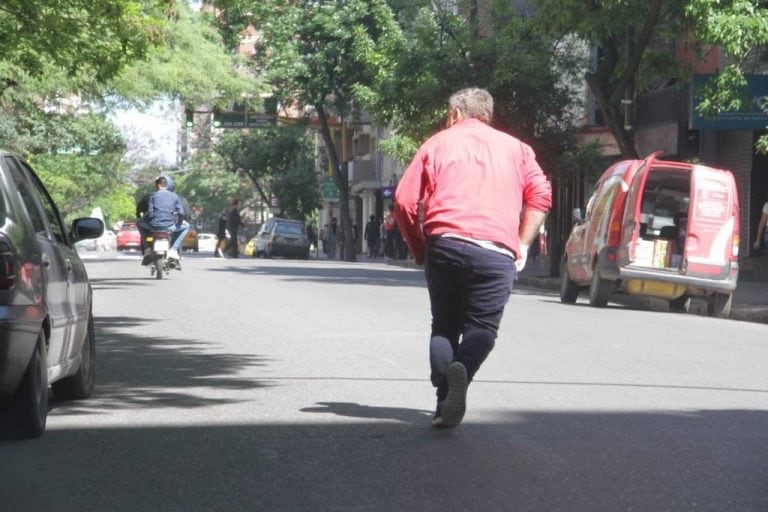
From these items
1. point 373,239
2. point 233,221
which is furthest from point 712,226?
point 373,239

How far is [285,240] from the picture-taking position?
61.8 meters

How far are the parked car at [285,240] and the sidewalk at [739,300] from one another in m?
27.1

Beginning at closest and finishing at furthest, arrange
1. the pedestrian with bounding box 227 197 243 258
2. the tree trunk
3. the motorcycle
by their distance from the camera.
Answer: the motorcycle
the pedestrian with bounding box 227 197 243 258
the tree trunk

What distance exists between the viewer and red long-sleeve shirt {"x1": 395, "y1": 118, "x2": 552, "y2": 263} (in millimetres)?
7781

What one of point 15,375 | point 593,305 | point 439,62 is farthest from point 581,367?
point 439,62

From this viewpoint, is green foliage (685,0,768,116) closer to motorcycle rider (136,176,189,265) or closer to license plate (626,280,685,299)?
license plate (626,280,685,299)

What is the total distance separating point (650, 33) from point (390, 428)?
1845 cm

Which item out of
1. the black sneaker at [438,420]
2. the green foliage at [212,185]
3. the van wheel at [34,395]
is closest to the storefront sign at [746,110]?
the black sneaker at [438,420]

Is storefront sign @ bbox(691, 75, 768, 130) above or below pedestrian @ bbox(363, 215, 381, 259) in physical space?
above

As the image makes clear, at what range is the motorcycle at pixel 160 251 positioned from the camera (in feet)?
87.0

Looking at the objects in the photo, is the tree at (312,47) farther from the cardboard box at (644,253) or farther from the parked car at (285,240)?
the cardboard box at (644,253)

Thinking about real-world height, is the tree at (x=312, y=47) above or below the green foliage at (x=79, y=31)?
above

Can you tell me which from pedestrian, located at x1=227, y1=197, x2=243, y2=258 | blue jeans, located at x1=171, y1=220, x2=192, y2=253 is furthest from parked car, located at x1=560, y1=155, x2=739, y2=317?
pedestrian, located at x1=227, y1=197, x2=243, y2=258

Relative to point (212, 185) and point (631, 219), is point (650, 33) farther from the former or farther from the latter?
point (212, 185)
